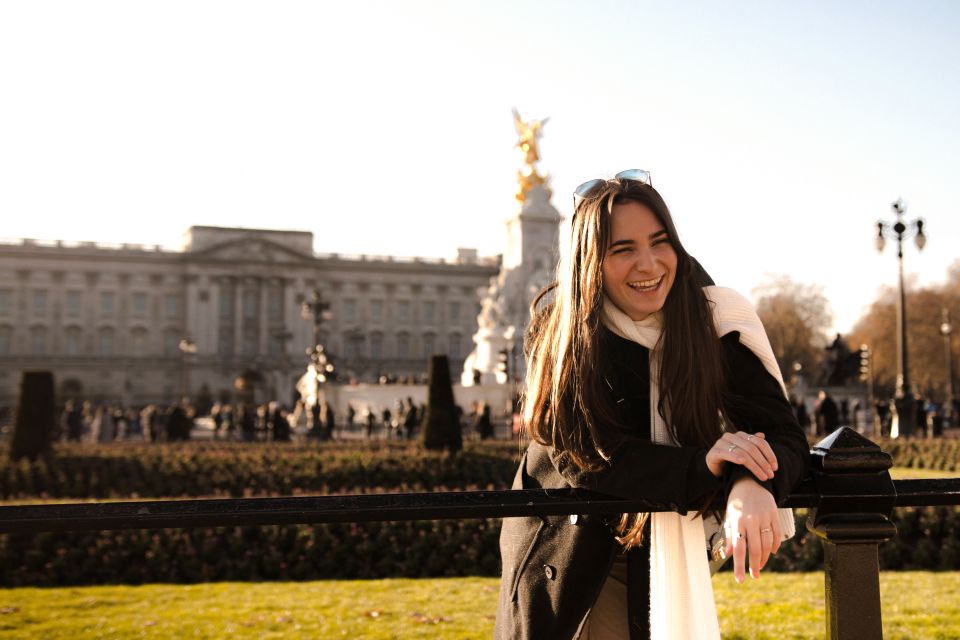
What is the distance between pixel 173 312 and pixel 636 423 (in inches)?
3068

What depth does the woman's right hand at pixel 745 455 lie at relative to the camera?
1.83 m

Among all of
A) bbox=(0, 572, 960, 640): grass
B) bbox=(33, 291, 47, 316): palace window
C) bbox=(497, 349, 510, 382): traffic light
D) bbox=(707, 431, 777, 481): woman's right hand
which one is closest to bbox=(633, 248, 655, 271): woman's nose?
bbox=(707, 431, 777, 481): woman's right hand

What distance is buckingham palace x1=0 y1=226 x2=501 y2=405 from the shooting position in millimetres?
73188

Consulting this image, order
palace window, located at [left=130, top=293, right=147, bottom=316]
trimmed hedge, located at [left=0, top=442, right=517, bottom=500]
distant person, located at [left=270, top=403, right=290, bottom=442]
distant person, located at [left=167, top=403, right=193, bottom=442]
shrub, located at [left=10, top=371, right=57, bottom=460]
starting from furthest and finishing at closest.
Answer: palace window, located at [left=130, top=293, right=147, bottom=316] < distant person, located at [left=167, top=403, right=193, bottom=442] < distant person, located at [left=270, top=403, right=290, bottom=442] < shrub, located at [left=10, top=371, right=57, bottom=460] < trimmed hedge, located at [left=0, top=442, right=517, bottom=500]

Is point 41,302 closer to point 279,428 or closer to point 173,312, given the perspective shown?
point 173,312

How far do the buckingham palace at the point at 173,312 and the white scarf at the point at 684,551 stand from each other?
70.3 meters

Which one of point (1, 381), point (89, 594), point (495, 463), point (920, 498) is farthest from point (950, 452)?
point (1, 381)

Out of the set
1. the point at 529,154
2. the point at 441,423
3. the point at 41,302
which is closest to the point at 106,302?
the point at 41,302

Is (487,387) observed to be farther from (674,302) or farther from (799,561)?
(674,302)

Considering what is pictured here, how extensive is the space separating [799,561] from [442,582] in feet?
11.2

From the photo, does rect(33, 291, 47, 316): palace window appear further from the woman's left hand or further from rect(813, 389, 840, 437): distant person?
the woman's left hand

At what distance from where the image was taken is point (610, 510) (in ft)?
6.48

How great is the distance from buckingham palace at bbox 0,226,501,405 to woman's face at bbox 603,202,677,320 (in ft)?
231

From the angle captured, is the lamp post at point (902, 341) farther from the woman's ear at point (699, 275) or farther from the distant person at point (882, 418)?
the woman's ear at point (699, 275)
